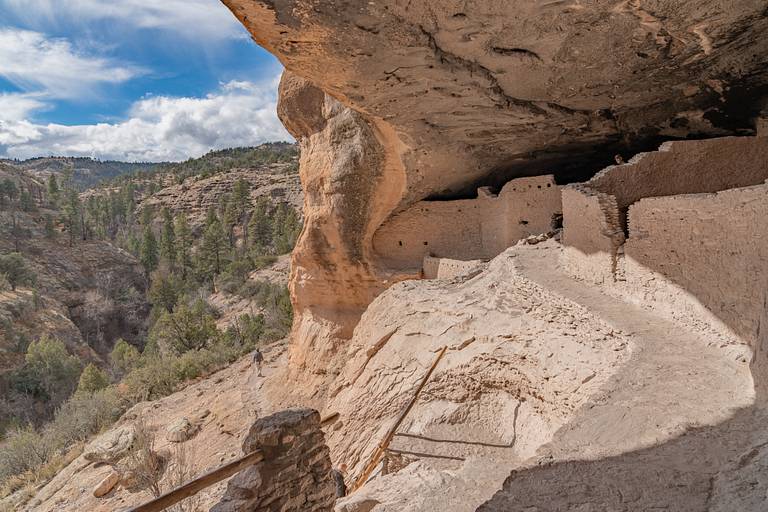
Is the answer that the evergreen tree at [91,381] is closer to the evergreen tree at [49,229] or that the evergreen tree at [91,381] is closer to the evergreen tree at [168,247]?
the evergreen tree at [168,247]

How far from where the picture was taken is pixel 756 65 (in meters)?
6.17

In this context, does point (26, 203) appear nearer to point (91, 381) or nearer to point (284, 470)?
point (91, 381)

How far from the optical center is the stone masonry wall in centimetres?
337

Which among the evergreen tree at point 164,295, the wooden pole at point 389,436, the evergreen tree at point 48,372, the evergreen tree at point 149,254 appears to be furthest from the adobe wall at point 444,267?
the evergreen tree at point 149,254

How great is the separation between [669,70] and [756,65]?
40.0 inches

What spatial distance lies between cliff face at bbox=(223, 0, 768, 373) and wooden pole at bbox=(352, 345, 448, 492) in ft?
11.8

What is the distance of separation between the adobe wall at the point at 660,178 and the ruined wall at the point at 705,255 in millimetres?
872

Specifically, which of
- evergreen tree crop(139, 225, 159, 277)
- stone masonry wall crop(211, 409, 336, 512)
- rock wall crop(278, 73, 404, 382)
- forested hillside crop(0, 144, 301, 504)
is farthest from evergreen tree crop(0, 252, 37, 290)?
stone masonry wall crop(211, 409, 336, 512)

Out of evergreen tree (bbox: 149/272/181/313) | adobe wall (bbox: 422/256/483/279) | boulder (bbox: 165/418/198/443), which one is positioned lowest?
boulder (bbox: 165/418/198/443)

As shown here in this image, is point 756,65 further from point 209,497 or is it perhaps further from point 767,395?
point 209,497

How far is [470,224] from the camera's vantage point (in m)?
10.6

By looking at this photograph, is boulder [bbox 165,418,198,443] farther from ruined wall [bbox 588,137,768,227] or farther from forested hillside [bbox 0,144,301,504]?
ruined wall [bbox 588,137,768,227]

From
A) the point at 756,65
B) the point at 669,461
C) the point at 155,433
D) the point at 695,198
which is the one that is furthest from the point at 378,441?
the point at 155,433

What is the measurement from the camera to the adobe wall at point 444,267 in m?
9.03
